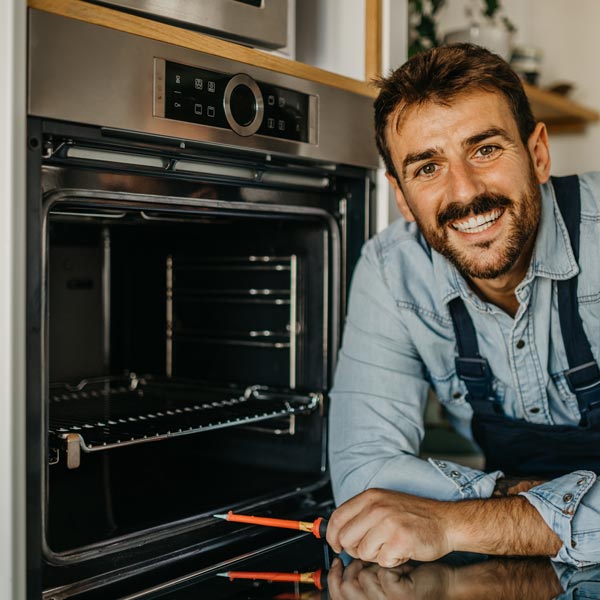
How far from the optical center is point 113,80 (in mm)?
953

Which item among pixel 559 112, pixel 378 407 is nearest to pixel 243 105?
pixel 378 407

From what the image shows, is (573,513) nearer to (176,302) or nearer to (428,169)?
(428,169)

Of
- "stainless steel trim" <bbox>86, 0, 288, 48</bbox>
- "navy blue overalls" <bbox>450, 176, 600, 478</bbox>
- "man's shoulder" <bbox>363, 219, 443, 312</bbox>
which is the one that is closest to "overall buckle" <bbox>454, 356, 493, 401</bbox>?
"navy blue overalls" <bbox>450, 176, 600, 478</bbox>

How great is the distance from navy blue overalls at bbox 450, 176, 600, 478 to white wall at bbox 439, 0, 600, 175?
1.47m

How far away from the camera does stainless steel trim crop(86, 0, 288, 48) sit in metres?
1.07

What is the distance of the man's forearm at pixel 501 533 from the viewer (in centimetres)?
113

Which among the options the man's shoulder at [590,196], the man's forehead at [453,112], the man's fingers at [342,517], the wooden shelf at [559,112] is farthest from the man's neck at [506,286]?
the wooden shelf at [559,112]

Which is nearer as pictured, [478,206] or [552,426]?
[478,206]

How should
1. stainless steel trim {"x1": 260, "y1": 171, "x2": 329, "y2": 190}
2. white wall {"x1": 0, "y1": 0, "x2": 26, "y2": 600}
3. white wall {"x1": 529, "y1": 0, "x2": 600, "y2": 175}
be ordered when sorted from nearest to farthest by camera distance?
white wall {"x1": 0, "y1": 0, "x2": 26, "y2": 600} < stainless steel trim {"x1": 260, "y1": 171, "x2": 329, "y2": 190} < white wall {"x1": 529, "y1": 0, "x2": 600, "y2": 175}

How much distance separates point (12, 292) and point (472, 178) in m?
0.73

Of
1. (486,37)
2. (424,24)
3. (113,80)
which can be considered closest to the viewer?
(113,80)

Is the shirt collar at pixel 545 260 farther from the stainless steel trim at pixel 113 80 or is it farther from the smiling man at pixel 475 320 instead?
the stainless steel trim at pixel 113 80

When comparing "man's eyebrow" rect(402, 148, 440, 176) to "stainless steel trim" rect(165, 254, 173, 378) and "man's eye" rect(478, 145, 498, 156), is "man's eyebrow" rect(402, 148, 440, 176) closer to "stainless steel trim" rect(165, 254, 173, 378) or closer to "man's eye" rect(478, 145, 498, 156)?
"man's eye" rect(478, 145, 498, 156)

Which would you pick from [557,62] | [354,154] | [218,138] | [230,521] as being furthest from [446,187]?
[557,62]
